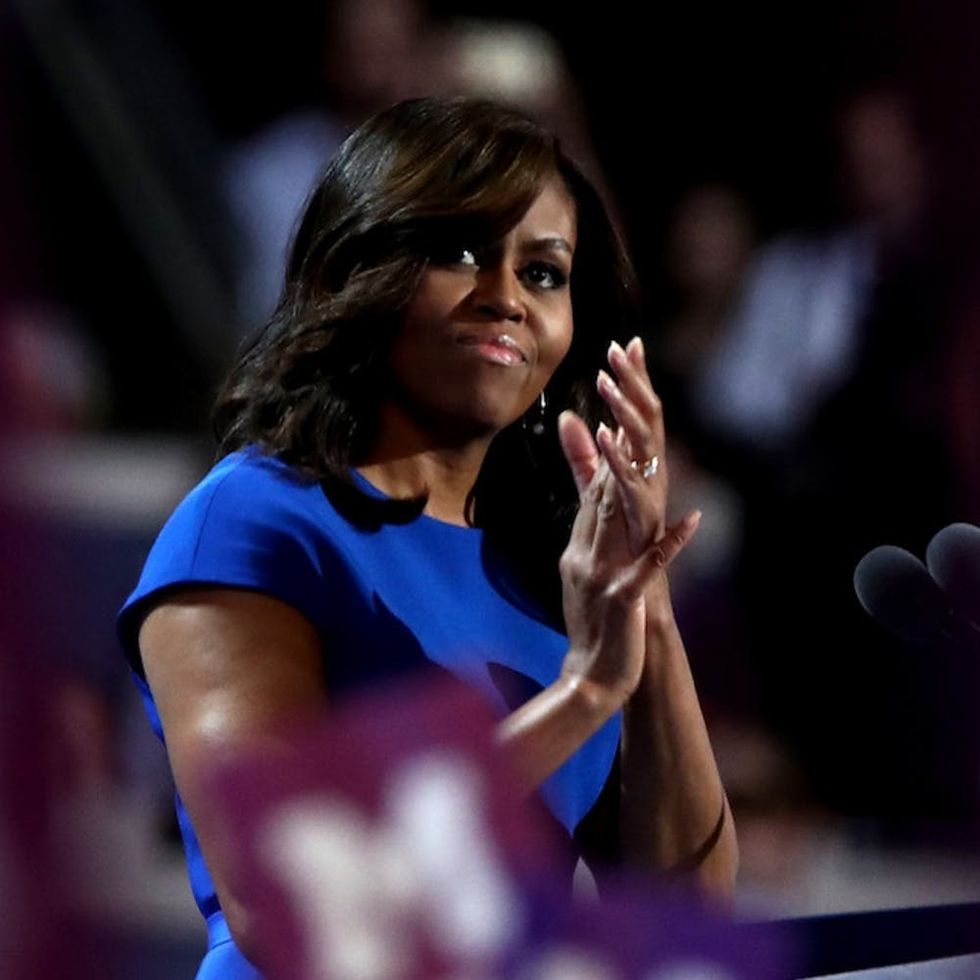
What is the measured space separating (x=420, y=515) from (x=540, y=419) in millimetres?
174

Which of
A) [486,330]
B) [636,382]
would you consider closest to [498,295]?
[486,330]

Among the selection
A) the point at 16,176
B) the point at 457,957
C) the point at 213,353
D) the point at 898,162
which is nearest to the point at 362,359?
the point at 213,353

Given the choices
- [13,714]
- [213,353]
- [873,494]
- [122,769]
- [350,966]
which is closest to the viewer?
[350,966]

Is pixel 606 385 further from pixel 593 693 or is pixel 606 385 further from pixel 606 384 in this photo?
pixel 593 693

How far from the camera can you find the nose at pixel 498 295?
112 cm

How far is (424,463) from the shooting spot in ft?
3.81

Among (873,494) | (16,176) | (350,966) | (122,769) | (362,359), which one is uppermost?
(16,176)

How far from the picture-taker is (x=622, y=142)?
4.77 feet

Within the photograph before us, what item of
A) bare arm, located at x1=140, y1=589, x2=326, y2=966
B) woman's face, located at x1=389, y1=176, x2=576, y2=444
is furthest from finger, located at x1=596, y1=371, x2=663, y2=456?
bare arm, located at x1=140, y1=589, x2=326, y2=966

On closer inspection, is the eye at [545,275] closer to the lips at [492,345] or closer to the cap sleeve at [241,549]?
the lips at [492,345]

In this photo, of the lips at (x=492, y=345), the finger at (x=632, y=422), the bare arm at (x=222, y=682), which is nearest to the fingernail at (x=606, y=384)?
the finger at (x=632, y=422)

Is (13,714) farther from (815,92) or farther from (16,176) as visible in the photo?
(815,92)

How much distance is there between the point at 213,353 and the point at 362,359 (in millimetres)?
134

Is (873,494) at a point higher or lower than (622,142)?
lower
